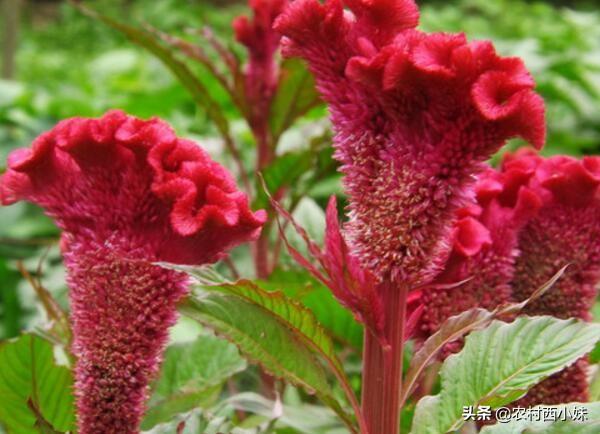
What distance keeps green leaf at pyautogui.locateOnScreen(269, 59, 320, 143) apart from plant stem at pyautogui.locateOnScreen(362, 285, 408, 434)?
0.93 metres

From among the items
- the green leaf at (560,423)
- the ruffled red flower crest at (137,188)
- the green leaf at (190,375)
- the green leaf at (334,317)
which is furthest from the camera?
the green leaf at (334,317)

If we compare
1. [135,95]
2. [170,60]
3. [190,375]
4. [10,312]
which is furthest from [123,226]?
[135,95]

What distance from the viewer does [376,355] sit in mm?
1036

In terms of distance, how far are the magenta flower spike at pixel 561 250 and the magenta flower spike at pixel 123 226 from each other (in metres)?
0.40

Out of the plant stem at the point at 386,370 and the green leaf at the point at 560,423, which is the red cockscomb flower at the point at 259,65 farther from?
the green leaf at the point at 560,423

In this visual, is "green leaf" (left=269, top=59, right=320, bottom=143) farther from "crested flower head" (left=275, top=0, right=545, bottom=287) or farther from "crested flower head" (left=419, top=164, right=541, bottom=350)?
"crested flower head" (left=275, top=0, right=545, bottom=287)

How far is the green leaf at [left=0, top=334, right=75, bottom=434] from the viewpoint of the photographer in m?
1.19

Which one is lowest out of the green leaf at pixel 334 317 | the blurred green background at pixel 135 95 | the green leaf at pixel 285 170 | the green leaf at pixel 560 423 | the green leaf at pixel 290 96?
the green leaf at pixel 560 423

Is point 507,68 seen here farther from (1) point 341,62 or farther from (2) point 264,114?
(2) point 264,114

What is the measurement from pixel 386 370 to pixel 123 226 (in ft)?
1.12

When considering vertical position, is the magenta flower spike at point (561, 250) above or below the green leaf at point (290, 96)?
below

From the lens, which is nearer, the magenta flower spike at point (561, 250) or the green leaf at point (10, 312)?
the magenta flower spike at point (561, 250)

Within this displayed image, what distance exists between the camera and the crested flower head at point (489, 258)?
117 cm

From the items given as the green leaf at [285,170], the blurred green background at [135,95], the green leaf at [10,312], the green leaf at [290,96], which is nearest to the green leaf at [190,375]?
the blurred green background at [135,95]
